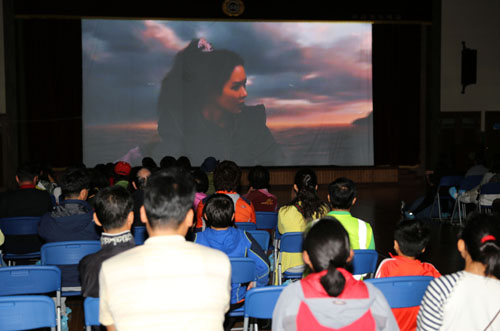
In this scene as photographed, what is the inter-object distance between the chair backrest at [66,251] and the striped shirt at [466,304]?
6.45 ft

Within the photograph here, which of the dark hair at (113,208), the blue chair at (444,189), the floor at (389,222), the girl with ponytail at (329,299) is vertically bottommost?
the floor at (389,222)

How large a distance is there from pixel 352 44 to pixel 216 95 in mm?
3664

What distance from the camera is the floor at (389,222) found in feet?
16.8

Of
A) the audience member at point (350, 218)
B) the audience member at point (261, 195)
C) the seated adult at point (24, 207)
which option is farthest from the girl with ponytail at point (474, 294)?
the seated adult at point (24, 207)

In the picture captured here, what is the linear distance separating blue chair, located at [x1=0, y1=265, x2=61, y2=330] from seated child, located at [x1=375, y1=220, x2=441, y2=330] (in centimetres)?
163

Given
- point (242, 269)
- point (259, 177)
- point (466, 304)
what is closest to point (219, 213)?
point (242, 269)

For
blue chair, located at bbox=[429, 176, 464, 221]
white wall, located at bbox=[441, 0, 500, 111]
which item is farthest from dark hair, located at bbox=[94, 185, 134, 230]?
white wall, located at bbox=[441, 0, 500, 111]

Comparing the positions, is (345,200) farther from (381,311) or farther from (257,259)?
(381,311)

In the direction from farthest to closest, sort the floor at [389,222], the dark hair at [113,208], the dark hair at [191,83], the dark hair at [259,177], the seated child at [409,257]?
the dark hair at [191,83] < the floor at [389,222] < the dark hair at [259,177] < the seated child at [409,257] < the dark hair at [113,208]

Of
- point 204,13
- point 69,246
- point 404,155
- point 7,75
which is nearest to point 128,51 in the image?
point 204,13

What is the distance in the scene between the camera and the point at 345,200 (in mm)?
3002

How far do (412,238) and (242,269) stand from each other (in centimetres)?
85

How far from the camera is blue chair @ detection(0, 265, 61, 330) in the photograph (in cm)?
246

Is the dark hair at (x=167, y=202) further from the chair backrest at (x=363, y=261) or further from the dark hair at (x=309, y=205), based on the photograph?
the dark hair at (x=309, y=205)
